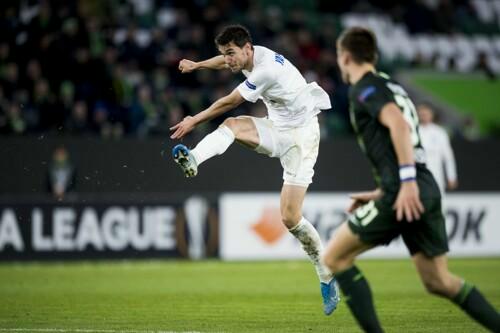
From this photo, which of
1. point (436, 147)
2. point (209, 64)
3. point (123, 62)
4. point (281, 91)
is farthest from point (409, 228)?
point (123, 62)

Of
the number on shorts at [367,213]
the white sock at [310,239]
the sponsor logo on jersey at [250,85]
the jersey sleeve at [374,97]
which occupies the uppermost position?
the jersey sleeve at [374,97]

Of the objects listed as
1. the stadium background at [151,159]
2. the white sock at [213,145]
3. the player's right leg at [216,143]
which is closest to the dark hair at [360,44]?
the player's right leg at [216,143]

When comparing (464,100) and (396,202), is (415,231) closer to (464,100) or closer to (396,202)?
(396,202)

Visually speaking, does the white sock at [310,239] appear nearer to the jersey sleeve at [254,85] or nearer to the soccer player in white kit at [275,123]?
the soccer player in white kit at [275,123]

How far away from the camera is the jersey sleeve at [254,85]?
931 centimetres

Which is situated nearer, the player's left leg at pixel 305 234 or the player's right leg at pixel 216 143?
the player's right leg at pixel 216 143

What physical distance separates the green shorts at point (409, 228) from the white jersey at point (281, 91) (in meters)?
2.76

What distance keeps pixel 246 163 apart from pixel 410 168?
Result: 1323 cm

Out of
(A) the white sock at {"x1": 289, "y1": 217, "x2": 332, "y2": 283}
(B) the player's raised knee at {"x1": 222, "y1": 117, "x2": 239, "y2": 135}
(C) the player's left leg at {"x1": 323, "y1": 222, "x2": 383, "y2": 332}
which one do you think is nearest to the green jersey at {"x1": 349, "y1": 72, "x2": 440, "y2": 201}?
(C) the player's left leg at {"x1": 323, "y1": 222, "x2": 383, "y2": 332}

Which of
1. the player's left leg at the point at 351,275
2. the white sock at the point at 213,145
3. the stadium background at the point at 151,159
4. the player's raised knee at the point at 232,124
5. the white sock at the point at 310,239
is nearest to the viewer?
the player's left leg at the point at 351,275

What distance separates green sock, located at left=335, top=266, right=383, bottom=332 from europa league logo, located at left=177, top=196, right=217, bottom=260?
10.6m

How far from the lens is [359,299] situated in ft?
22.8

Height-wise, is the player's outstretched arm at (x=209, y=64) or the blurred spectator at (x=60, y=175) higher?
the player's outstretched arm at (x=209, y=64)

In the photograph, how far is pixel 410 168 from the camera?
652 cm
